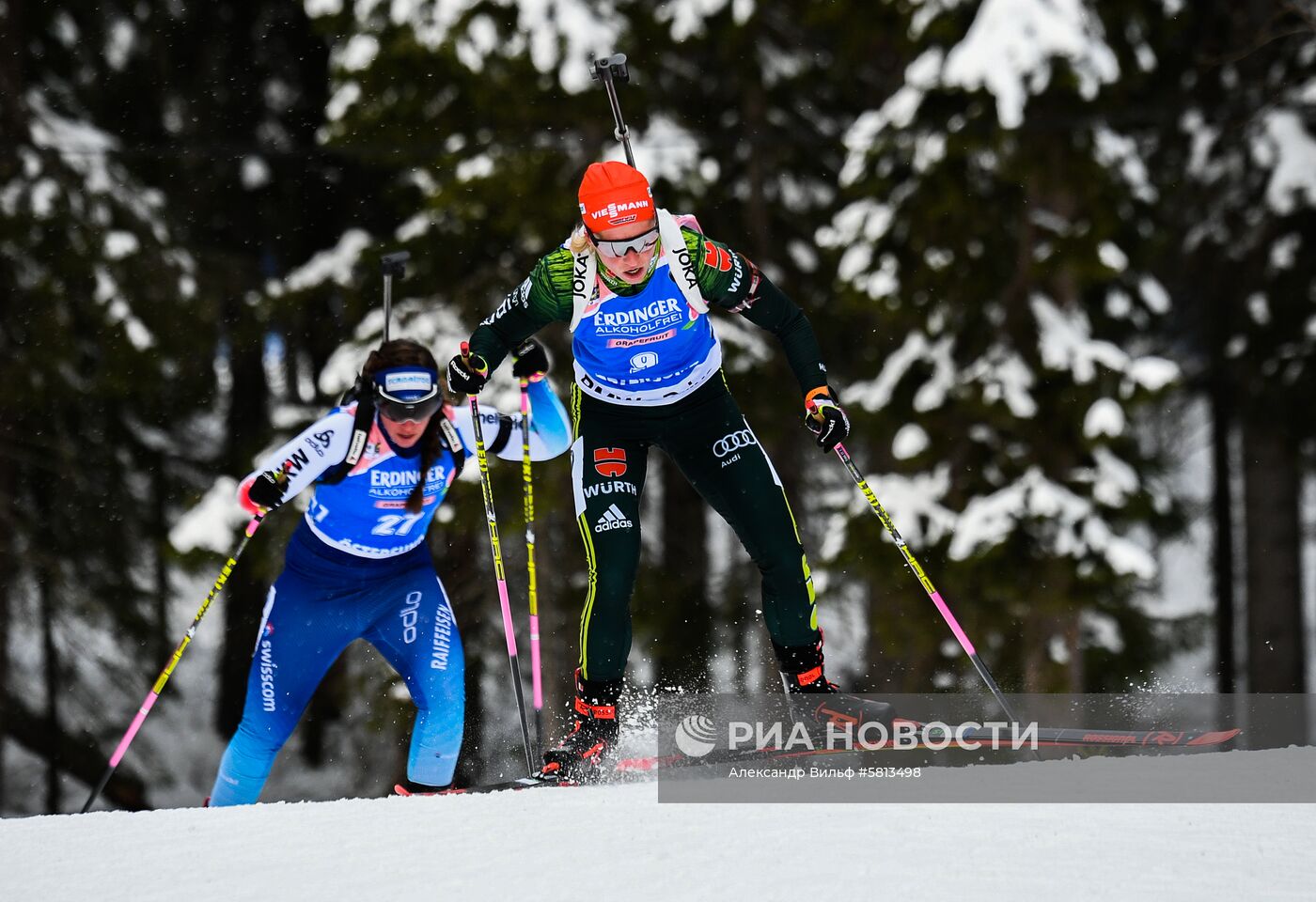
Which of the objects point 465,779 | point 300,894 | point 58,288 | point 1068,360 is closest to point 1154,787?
point 300,894

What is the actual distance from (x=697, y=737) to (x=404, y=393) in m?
1.95

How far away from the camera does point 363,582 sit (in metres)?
5.36

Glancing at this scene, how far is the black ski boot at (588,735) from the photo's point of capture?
5.16m

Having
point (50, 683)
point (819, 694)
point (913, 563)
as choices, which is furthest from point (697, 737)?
point (50, 683)

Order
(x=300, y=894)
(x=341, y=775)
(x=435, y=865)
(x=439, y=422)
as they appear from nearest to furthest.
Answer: (x=300, y=894)
(x=435, y=865)
(x=439, y=422)
(x=341, y=775)

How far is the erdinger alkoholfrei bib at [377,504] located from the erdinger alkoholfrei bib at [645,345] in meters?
0.73

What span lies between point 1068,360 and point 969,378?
683 mm

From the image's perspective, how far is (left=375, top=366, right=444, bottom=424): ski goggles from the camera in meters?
5.04

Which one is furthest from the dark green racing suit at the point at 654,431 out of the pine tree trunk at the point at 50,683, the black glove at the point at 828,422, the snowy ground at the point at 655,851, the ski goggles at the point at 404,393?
the pine tree trunk at the point at 50,683

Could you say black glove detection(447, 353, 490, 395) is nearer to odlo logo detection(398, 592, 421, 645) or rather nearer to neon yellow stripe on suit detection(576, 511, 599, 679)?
neon yellow stripe on suit detection(576, 511, 599, 679)

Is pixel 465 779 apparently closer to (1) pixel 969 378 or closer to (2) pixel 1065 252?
(1) pixel 969 378

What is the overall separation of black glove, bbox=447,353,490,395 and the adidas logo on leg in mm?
655

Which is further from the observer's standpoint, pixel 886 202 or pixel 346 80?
pixel 346 80

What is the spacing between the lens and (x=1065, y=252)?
938cm
